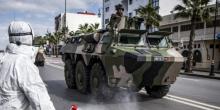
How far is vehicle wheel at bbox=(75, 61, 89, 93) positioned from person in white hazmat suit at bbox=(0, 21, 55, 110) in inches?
396

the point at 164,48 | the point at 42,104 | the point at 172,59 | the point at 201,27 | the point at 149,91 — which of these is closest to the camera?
the point at 42,104

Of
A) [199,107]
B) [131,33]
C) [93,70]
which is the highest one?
[131,33]

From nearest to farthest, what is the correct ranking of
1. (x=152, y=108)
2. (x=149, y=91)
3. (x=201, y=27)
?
(x=152, y=108), (x=149, y=91), (x=201, y=27)

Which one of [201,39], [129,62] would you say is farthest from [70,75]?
[201,39]

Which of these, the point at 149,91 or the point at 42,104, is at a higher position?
the point at 42,104

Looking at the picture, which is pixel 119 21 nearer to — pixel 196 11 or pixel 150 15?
pixel 196 11

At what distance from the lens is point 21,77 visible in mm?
3268

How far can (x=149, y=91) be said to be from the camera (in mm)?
13758

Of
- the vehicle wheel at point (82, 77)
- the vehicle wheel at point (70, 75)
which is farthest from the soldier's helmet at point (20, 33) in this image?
the vehicle wheel at point (70, 75)

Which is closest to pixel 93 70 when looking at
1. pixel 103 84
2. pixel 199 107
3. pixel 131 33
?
pixel 103 84

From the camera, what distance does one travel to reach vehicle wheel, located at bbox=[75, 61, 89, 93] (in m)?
13.6

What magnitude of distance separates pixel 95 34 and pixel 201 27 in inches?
1202

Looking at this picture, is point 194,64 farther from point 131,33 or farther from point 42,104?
point 42,104

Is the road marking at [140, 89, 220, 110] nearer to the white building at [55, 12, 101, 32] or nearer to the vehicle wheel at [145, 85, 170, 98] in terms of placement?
the vehicle wheel at [145, 85, 170, 98]
